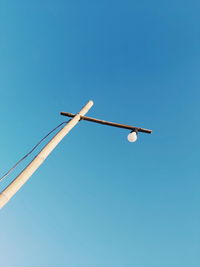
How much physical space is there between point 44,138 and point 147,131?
2.32 m

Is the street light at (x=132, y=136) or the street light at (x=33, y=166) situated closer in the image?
the street light at (x=33, y=166)

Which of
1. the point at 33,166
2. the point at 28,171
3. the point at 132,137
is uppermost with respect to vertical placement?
the point at 132,137

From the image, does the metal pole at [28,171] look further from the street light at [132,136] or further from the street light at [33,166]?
the street light at [132,136]

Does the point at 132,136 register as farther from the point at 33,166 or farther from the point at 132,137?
the point at 33,166

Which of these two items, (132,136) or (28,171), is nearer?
(28,171)

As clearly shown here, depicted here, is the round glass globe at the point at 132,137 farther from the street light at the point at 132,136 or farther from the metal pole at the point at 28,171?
the metal pole at the point at 28,171

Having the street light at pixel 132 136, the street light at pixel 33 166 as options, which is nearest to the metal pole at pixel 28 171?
the street light at pixel 33 166

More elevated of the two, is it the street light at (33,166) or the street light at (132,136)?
the street light at (132,136)

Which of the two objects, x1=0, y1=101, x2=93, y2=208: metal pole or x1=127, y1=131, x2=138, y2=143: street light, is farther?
x1=127, y1=131, x2=138, y2=143: street light

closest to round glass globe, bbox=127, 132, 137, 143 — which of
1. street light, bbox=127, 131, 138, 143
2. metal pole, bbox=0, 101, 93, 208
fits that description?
street light, bbox=127, 131, 138, 143

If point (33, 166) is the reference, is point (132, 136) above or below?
above

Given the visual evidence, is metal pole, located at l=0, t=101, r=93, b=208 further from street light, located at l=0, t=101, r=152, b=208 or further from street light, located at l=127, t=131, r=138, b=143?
street light, located at l=127, t=131, r=138, b=143

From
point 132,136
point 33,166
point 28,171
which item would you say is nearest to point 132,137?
point 132,136

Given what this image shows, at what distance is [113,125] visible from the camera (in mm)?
5465
